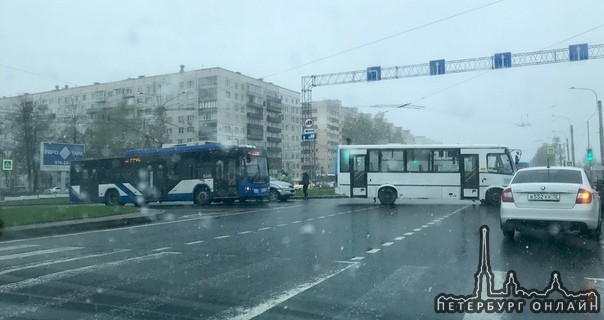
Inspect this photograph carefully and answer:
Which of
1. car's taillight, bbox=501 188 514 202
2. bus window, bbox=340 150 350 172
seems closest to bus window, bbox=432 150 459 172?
bus window, bbox=340 150 350 172

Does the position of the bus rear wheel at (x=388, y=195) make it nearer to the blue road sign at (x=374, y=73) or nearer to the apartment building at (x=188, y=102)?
the blue road sign at (x=374, y=73)

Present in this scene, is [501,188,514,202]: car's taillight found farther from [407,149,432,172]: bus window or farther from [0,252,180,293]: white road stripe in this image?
[407,149,432,172]: bus window

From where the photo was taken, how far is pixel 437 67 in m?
33.5

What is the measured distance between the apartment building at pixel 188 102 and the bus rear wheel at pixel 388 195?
28052mm

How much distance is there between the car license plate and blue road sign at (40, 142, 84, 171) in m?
30.0

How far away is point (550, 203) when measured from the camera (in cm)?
1059

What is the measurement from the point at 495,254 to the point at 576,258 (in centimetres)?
132

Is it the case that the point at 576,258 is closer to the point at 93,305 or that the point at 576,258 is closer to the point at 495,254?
the point at 495,254

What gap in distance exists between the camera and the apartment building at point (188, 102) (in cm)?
5497

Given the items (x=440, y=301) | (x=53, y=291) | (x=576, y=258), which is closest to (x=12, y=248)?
(x=53, y=291)

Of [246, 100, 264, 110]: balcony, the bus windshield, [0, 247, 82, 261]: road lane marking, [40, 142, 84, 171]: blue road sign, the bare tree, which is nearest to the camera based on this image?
[0, 247, 82, 261]: road lane marking

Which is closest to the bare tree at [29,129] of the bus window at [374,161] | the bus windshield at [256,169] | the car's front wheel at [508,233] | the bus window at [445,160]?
the bus windshield at [256,169]

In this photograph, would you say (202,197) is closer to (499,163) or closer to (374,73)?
(374,73)

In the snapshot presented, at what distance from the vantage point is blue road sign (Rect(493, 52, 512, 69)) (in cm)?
3097
